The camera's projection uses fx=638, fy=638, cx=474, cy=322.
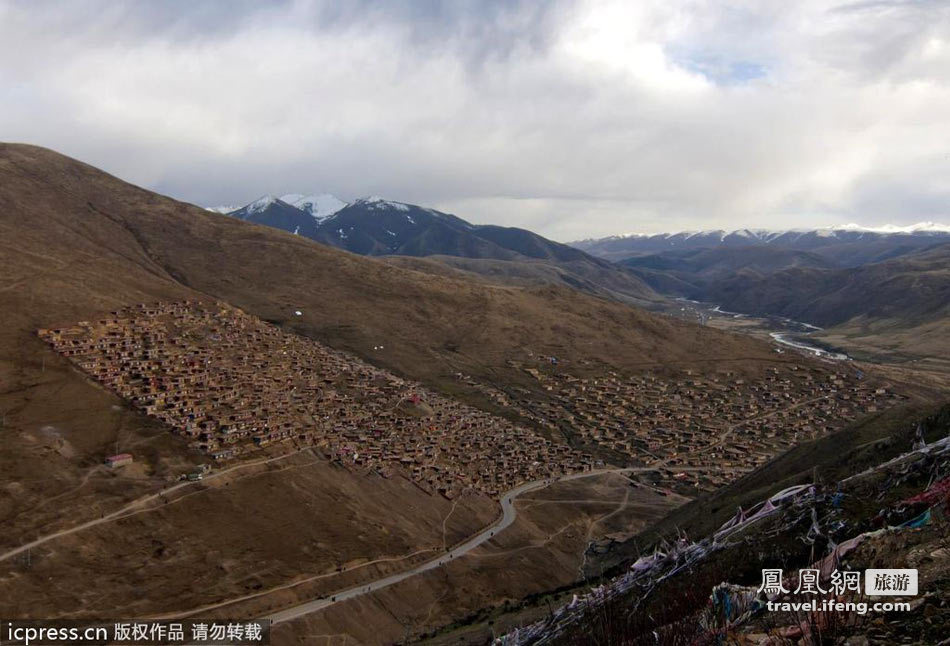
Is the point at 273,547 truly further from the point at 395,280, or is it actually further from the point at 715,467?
the point at 395,280

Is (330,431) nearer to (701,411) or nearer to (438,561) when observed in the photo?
(438,561)

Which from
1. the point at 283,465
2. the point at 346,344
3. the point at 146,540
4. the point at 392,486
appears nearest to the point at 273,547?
the point at 146,540

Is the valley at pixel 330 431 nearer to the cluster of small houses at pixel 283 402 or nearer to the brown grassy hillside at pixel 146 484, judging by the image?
the brown grassy hillside at pixel 146 484

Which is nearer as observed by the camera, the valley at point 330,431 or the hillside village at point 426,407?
the valley at point 330,431

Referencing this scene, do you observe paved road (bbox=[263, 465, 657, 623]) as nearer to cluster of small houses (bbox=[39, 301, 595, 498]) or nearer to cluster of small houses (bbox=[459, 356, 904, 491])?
cluster of small houses (bbox=[39, 301, 595, 498])

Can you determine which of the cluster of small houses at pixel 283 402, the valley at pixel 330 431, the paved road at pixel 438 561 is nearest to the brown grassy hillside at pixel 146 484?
the valley at pixel 330 431

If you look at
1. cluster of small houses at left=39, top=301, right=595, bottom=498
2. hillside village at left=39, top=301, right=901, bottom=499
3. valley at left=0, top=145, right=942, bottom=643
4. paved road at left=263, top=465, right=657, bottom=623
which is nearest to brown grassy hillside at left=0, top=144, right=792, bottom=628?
valley at left=0, top=145, right=942, bottom=643
